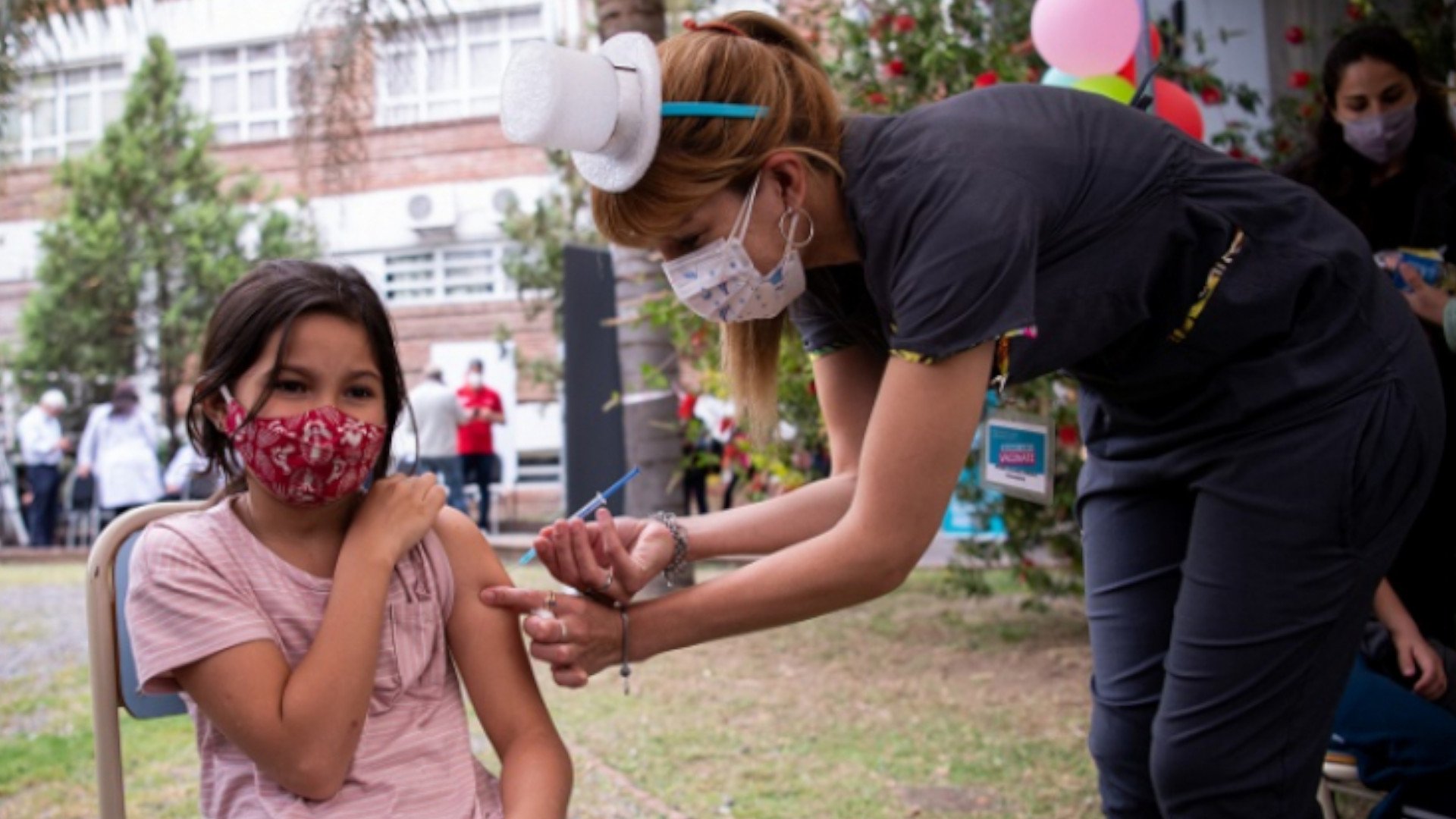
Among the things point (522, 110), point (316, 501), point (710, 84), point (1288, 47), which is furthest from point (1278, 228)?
point (1288, 47)

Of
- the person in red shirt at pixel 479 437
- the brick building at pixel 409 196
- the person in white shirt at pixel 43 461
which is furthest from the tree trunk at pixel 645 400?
the brick building at pixel 409 196

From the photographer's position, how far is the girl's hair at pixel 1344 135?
345 cm

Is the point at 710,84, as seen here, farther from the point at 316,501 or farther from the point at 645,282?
the point at 645,282

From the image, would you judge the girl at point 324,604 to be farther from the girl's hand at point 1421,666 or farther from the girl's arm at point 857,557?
the girl's hand at point 1421,666

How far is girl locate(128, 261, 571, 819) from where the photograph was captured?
1882 millimetres

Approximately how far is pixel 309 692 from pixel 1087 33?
3.46 m

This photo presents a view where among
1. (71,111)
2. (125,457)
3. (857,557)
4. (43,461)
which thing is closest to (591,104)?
(857,557)

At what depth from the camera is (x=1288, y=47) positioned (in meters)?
7.35

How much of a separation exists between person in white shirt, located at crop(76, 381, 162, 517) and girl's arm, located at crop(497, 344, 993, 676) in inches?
425

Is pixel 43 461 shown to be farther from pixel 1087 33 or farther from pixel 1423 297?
pixel 1423 297

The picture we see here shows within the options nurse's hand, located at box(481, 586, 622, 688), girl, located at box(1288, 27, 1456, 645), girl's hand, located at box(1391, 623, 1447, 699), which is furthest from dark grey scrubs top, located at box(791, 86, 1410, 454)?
girl, located at box(1288, 27, 1456, 645)

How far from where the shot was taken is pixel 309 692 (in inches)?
73.4

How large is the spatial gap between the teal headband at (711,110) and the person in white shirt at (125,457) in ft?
36.0

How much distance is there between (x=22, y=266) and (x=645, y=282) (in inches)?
767
